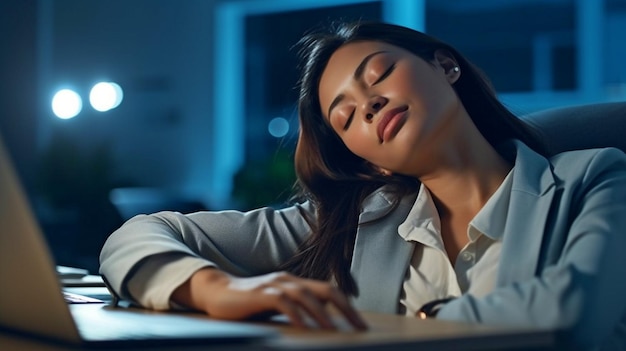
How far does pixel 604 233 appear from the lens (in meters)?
1.03

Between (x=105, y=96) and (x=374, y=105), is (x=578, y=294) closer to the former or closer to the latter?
(x=374, y=105)

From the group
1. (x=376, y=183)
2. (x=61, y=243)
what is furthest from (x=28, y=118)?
(x=376, y=183)

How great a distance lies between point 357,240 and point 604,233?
1.61ft

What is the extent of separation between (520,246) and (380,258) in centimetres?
26

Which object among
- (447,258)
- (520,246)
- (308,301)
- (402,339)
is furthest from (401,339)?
(447,258)

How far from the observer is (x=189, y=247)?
1347mm

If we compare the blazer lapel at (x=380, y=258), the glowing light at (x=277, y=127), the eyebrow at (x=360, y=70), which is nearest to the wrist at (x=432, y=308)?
the blazer lapel at (x=380, y=258)

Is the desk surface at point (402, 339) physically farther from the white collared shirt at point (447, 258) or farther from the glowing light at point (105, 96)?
the glowing light at point (105, 96)

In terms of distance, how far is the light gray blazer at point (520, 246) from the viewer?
0.90 m

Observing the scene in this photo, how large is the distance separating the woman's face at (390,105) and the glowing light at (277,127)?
505cm

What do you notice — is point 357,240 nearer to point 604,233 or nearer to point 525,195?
point 525,195

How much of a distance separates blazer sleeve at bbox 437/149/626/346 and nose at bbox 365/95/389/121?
0.37 meters

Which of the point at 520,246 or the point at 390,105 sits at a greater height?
the point at 390,105

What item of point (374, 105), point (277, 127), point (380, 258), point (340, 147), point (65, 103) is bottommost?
point (277, 127)
